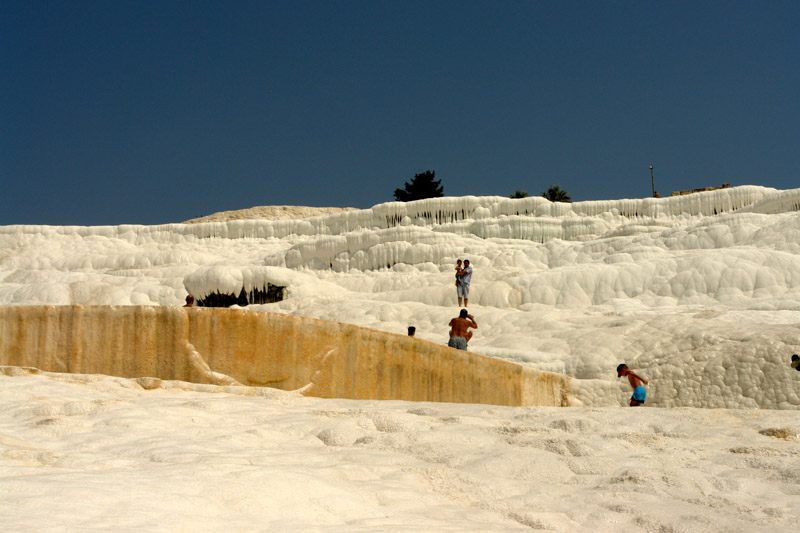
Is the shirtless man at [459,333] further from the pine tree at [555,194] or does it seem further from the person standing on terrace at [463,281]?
the pine tree at [555,194]

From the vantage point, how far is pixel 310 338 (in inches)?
264

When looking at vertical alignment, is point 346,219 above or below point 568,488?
above

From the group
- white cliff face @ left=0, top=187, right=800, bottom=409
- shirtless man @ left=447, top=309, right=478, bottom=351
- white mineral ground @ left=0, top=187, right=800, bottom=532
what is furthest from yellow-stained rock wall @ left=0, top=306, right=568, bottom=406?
white cliff face @ left=0, top=187, right=800, bottom=409

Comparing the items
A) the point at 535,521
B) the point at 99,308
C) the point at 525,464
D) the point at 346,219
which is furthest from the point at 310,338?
the point at 346,219

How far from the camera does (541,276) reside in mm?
19344

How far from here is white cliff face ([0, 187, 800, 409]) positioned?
11.1 m

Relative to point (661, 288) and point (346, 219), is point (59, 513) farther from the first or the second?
point (346, 219)

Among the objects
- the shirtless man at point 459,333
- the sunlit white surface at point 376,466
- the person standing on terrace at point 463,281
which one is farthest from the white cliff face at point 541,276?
the sunlit white surface at point 376,466

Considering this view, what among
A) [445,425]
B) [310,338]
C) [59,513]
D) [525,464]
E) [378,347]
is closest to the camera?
[59,513]

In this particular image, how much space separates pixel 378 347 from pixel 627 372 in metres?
3.13

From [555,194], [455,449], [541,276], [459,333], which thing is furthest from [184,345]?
[555,194]

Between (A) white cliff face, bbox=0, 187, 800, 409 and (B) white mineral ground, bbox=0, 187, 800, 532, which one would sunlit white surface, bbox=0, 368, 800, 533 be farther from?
(A) white cliff face, bbox=0, 187, 800, 409

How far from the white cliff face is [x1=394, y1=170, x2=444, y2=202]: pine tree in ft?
54.3

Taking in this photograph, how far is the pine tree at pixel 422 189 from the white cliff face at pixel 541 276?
1655cm
